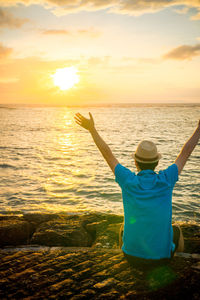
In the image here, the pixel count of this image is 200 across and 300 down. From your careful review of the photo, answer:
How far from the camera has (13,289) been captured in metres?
3.45

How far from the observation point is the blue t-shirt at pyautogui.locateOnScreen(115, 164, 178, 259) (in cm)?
317

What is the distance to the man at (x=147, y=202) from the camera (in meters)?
3.17

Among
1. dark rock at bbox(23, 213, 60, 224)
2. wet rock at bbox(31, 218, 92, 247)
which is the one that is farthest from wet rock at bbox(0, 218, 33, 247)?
dark rock at bbox(23, 213, 60, 224)

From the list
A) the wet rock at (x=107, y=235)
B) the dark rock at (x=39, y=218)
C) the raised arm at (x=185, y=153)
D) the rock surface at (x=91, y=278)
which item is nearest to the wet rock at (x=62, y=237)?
the wet rock at (x=107, y=235)

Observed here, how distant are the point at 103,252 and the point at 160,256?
137 cm

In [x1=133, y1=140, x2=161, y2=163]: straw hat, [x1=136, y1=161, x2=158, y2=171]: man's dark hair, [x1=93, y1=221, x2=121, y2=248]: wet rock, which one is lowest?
[x1=93, y1=221, x2=121, y2=248]: wet rock

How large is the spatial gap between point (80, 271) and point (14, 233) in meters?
2.15

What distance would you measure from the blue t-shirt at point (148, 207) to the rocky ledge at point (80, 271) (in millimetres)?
456

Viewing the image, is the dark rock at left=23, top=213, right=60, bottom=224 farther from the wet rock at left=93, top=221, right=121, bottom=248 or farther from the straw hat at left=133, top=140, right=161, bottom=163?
the straw hat at left=133, top=140, right=161, bottom=163

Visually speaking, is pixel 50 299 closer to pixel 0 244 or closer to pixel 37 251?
pixel 37 251

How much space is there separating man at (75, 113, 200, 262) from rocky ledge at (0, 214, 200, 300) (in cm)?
38

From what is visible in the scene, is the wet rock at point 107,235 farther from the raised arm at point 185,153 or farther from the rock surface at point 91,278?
the raised arm at point 185,153

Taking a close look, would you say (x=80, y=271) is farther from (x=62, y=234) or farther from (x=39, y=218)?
(x=39, y=218)

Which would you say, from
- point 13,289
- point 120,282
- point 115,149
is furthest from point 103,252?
point 115,149
